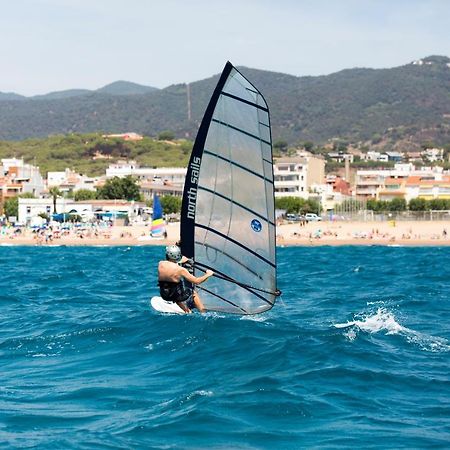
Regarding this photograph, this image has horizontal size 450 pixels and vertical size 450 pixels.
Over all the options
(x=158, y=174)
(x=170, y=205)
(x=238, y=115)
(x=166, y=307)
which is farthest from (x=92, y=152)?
(x=238, y=115)

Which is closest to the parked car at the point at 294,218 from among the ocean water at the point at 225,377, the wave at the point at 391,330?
the ocean water at the point at 225,377

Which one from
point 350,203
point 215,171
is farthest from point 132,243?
point 215,171

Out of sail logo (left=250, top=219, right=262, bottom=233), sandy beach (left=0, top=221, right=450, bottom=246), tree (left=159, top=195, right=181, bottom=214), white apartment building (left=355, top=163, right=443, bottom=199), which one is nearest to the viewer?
sail logo (left=250, top=219, right=262, bottom=233)

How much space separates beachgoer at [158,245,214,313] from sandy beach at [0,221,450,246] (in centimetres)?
5391

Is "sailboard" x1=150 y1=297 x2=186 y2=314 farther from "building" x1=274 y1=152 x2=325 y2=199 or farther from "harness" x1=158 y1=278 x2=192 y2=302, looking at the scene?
"building" x1=274 y1=152 x2=325 y2=199

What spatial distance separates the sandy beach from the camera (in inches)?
2741

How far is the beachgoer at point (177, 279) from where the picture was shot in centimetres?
1407

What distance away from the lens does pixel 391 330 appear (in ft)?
50.3

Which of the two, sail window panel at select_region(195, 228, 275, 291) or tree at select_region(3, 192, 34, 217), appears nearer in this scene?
sail window panel at select_region(195, 228, 275, 291)

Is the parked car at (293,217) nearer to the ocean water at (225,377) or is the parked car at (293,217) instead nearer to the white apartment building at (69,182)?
the white apartment building at (69,182)

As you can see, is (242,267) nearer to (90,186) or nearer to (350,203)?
(350,203)

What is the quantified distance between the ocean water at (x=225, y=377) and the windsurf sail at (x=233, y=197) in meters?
0.83

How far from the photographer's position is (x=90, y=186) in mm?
111188

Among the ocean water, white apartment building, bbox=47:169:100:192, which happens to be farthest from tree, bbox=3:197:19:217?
the ocean water
